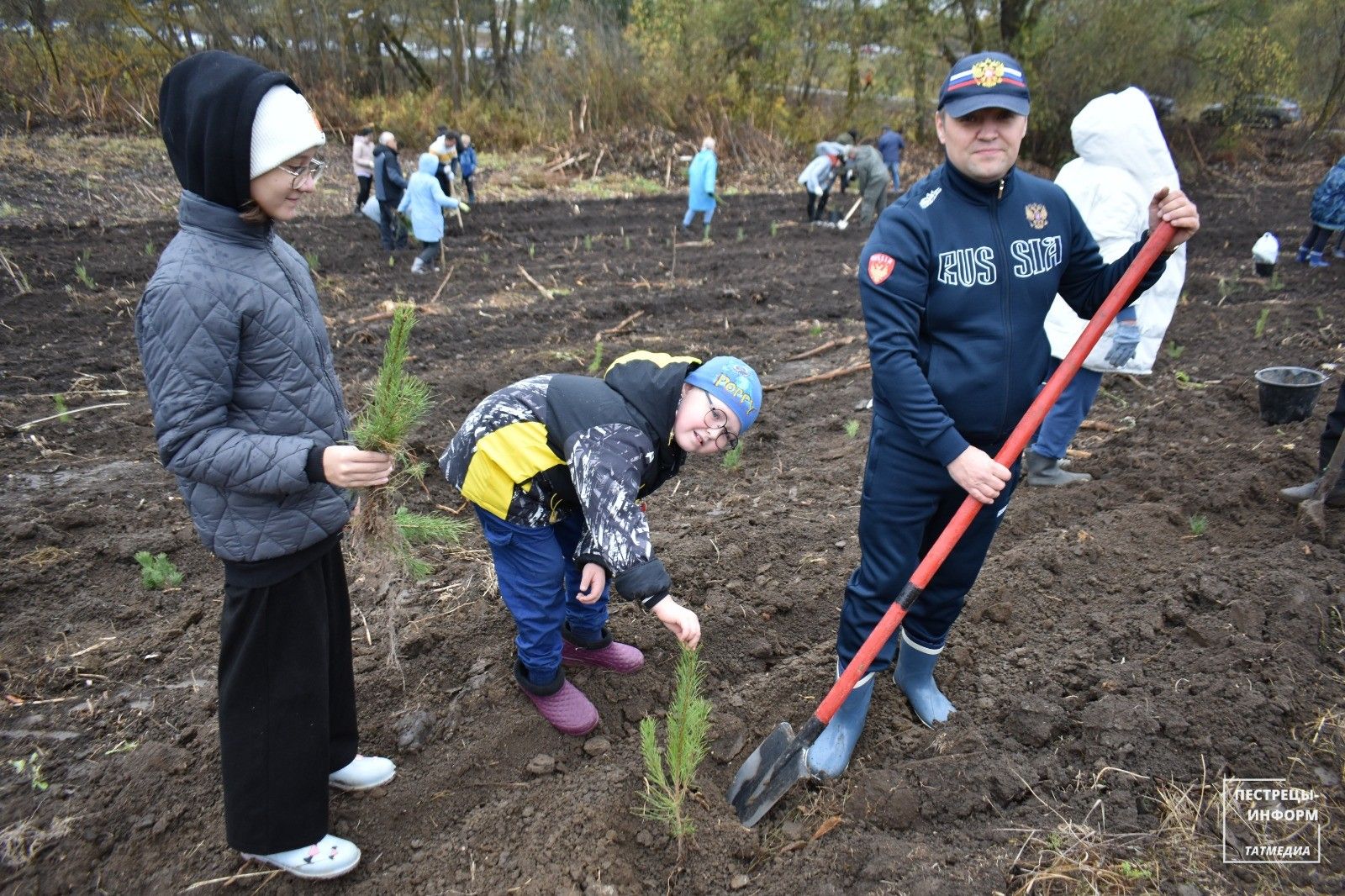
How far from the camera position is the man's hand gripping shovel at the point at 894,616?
7.77ft

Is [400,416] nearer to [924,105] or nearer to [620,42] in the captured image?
[620,42]

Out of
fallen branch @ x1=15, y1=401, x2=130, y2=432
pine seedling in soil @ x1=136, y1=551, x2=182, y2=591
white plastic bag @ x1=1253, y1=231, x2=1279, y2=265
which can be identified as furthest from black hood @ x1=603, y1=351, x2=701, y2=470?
white plastic bag @ x1=1253, y1=231, x2=1279, y2=265

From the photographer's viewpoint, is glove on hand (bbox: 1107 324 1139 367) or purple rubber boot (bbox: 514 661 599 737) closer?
purple rubber boot (bbox: 514 661 599 737)

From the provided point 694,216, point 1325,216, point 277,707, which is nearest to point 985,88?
point 277,707

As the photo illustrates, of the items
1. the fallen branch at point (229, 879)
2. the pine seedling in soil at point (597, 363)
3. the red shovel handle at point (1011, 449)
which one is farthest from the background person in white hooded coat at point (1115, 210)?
the fallen branch at point (229, 879)

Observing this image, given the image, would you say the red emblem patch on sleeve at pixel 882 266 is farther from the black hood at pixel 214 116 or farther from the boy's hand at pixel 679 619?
the black hood at pixel 214 116

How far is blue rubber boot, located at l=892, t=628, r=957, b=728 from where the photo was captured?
2871 millimetres

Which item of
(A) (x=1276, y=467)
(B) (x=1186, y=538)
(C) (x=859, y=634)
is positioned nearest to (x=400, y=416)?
(C) (x=859, y=634)

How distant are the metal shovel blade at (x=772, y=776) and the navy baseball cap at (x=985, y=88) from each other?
6.17 feet

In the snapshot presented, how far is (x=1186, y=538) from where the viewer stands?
3.99 m

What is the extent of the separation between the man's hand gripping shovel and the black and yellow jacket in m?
0.68

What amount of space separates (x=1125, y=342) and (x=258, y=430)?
13.1 feet

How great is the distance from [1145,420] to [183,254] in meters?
5.70

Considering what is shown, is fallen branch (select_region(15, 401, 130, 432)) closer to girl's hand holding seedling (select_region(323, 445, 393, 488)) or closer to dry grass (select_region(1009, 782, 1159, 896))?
girl's hand holding seedling (select_region(323, 445, 393, 488))
